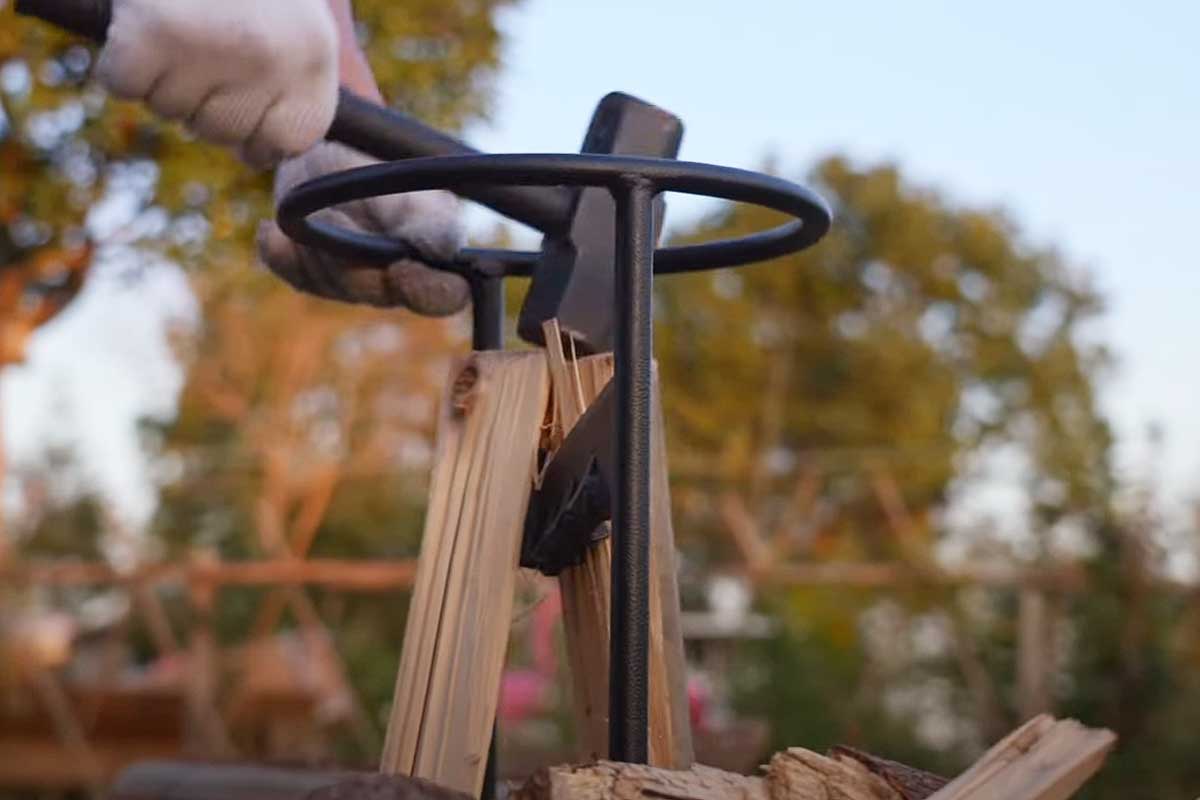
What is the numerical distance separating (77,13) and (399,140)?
266 millimetres

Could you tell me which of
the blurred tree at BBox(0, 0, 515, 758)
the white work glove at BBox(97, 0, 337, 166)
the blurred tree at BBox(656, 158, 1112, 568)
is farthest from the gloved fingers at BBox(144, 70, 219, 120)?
the blurred tree at BBox(656, 158, 1112, 568)

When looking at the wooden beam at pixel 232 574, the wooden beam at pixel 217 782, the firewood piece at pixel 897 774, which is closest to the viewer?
the firewood piece at pixel 897 774

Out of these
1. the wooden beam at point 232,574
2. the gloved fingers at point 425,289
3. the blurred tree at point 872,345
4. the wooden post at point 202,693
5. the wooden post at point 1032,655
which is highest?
the blurred tree at point 872,345

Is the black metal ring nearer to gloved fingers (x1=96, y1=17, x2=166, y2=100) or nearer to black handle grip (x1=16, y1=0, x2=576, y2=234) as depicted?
black handle grip (x1=16, y1=0, x2=576, y2=234)

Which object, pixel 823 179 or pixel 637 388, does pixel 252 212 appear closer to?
pixel 637 388

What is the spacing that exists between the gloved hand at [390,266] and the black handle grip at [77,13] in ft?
1.18

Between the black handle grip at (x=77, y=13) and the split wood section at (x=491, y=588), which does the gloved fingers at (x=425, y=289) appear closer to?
the split wood section at (x=491, y=588)

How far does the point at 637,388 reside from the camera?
1079mm

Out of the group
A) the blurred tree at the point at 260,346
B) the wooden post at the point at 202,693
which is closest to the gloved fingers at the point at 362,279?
the blurred tree at the point at 260,346

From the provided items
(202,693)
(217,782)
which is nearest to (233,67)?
(217,782)

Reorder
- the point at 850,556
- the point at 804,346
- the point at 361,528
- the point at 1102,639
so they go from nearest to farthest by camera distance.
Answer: the point at 1102,639 < the point at 850,556 < the point at 361,528 < the point at 804,346

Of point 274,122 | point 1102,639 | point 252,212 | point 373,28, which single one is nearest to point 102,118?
point 252,212

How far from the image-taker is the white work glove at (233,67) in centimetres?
110

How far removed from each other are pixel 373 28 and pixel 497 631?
4.09 meters
